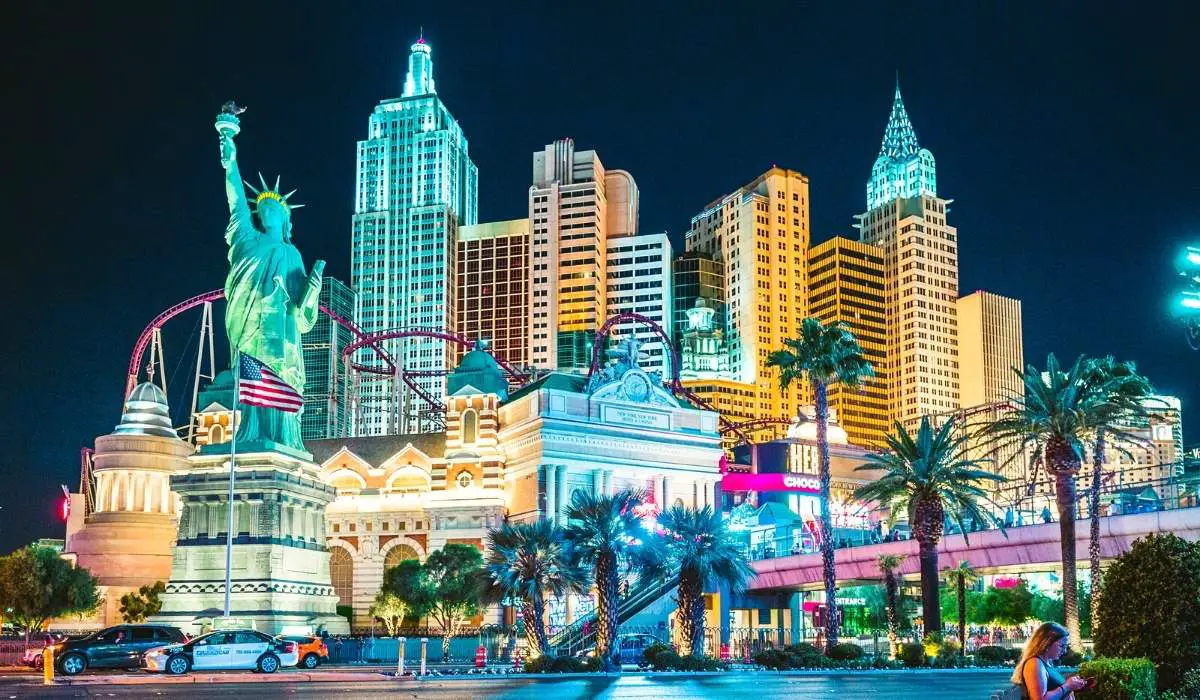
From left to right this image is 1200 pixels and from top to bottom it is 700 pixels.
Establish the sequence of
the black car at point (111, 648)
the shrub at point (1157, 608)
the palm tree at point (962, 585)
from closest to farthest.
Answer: the shrub at point (1157, 608) < the black car at point (111, 648) < the palm tree at point (962, 585)

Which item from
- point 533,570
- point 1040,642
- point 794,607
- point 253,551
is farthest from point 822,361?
point 1040,642

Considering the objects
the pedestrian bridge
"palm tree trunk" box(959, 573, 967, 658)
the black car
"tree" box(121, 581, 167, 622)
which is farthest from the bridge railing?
"tree" box(121, 581, 167, 622)

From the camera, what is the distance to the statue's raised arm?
75.2 m

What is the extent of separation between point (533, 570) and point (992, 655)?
19.0 meters

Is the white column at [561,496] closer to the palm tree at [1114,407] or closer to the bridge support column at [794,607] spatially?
the bridge support column at [794,607]

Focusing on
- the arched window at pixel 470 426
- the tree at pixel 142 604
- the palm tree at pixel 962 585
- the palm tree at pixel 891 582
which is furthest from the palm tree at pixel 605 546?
the arched window at pixel 470 426

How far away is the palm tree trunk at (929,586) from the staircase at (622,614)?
12147mm

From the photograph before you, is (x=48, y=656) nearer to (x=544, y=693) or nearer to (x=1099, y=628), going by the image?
(x=544, y=693)

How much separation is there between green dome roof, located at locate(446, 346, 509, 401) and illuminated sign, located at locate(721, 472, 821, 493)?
4086 cm

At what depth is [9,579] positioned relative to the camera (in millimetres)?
67438

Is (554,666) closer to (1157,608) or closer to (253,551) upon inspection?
(1157,608)

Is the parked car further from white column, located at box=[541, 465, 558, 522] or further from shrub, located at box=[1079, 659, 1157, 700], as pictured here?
white column, located at box=[541, 465, 558, 522]

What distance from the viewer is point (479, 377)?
8988 cm

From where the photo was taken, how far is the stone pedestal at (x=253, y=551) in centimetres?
6881
